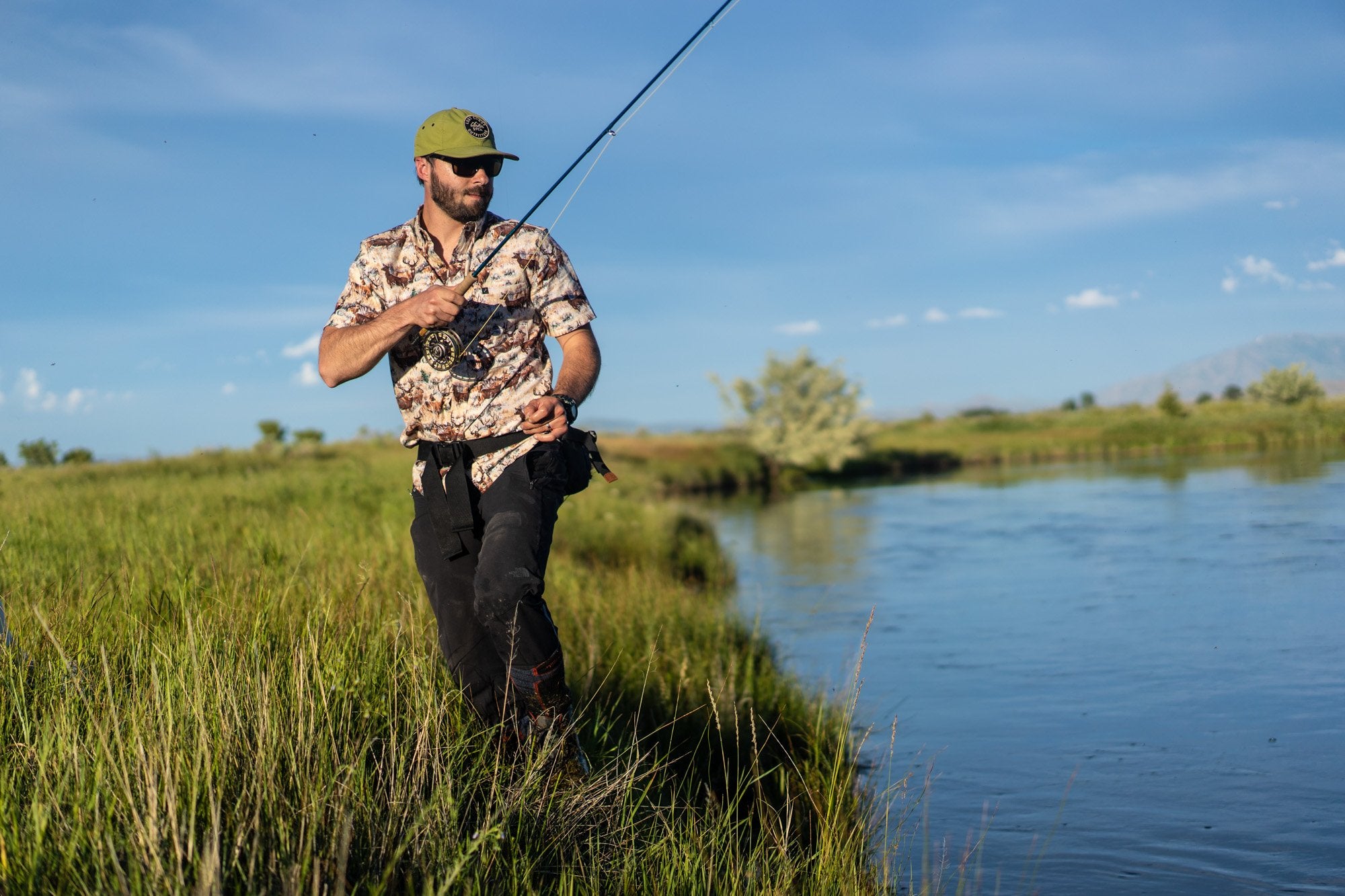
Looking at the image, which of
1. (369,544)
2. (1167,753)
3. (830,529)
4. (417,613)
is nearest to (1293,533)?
(830,529)

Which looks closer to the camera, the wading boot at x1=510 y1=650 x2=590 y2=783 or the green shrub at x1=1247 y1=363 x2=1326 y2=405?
the wading boot at x1=510 y1=650 x2=590 y2=783

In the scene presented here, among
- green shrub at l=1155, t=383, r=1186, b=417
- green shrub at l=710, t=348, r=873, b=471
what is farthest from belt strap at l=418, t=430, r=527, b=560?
green shrub at l=1155, t=383, r=1186, b=417

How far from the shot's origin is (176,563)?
5.29m

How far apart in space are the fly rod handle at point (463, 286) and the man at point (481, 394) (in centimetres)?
1

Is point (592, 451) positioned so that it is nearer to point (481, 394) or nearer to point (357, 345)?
point (481, 394)

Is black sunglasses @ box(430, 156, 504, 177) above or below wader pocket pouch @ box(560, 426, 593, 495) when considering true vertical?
above

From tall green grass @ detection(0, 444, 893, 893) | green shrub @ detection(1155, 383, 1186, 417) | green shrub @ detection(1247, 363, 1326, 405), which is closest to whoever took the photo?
tall green grass @ detection(0, 444, 893, 893)

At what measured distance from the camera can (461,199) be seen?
12.0 ft

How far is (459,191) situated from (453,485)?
92 cm

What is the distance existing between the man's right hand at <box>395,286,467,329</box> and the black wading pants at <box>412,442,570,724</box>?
519mm

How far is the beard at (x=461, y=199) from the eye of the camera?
366 cm

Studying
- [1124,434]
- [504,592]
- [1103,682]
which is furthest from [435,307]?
[1124,434]

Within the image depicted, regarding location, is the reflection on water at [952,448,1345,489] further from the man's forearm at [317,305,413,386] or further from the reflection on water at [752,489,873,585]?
the man's forearm at [317,305,413,386]

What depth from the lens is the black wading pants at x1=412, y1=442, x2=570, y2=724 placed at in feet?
11.2
